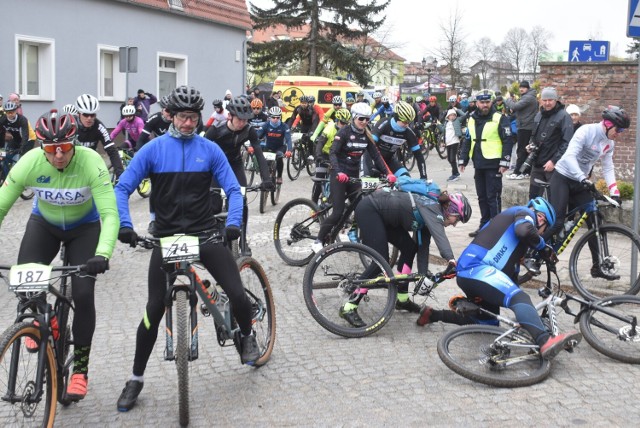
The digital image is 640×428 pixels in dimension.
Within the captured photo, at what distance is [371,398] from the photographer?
5176 millimetres

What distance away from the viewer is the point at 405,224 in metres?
6.75

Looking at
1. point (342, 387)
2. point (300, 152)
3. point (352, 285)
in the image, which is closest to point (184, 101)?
Result: point (342, 387)

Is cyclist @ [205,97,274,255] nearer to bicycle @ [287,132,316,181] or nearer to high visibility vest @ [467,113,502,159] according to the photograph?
high visibility vest @ [467,113,502,159]

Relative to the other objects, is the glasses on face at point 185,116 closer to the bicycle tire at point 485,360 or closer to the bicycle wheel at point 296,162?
the bicycle tire at point 485,360

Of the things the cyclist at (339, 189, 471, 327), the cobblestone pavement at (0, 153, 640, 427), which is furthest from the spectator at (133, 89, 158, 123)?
the cyclist at (339, 189, 471, 327)

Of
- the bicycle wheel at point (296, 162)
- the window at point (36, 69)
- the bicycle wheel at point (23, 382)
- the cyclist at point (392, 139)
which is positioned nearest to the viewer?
the bicycle wheel at point (23, 382)

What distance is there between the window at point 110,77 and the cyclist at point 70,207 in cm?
2008

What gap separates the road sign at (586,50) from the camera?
1475 cm

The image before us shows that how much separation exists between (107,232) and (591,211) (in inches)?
209

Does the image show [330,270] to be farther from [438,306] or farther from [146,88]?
[146,88]

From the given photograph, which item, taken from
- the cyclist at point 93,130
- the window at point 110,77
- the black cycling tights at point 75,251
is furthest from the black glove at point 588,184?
the window at point 110,77

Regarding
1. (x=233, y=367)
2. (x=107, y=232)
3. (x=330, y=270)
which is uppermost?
(x=107, y=232)

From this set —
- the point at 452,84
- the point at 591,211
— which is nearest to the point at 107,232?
the point at 591,211

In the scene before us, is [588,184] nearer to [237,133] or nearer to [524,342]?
→ [524,342]
